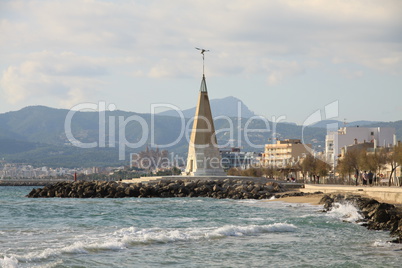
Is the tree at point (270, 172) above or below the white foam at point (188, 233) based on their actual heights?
above

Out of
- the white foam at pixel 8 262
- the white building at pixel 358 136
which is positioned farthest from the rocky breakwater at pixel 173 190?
the white building at pixel 358 136

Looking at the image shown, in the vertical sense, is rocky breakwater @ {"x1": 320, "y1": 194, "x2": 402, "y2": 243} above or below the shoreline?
above

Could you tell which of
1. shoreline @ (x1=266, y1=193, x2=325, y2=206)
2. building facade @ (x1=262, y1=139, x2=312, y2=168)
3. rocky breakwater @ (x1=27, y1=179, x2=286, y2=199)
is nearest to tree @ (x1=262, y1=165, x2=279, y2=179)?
building facade @ (x1=262, y1=139, x2=312, y2=168)

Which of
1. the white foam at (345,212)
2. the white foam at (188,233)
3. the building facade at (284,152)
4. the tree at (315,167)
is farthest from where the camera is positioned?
the building facade at (284,152)

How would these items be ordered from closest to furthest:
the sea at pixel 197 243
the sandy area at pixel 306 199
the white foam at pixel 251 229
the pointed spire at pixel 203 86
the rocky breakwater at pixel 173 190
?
the sea at pixel 197 243
the white foam at pixel 251 229
the sandy area at pixel 306 199
the rocky breakwater at pixel 173 190
the pointed spire at pixel 203 86

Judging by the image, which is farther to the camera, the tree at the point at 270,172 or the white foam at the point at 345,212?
the tree at the point at 270,172

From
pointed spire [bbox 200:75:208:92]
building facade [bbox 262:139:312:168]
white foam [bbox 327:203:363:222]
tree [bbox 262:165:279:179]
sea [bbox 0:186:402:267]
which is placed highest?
pointed spire [bbox 200:75:208:92]

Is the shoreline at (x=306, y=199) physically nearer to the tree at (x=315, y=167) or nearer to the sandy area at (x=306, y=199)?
the sandy area at (x=306, y=199)

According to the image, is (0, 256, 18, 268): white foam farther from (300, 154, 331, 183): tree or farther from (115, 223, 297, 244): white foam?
(300, 154, 331, 183): tree

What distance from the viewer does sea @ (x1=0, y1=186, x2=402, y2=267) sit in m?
17.0

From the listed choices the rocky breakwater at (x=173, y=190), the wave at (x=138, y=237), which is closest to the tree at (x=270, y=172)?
the rocky breakwater at (x=173, y=190)

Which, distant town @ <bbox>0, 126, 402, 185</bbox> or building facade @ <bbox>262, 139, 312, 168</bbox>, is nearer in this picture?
distant town @ <bbox>0, 126, 402, 185</bbox>

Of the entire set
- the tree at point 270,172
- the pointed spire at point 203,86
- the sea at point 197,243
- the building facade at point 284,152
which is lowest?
the sea at point 197,243

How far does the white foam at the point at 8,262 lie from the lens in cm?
1588
